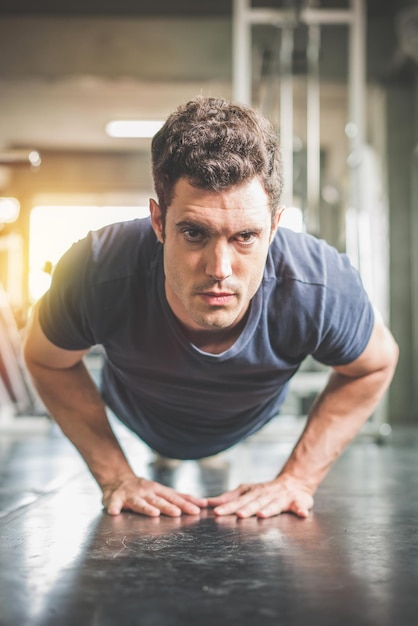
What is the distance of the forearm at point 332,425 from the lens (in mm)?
1679

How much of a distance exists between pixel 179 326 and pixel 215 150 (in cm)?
37

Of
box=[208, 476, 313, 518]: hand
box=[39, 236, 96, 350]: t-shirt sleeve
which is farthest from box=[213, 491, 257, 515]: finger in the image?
box=[39, 236, 96, 350]: t-shirt sleeve

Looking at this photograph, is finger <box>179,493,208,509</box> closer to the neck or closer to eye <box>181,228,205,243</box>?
the neck

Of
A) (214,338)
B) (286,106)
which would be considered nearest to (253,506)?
(214,338)

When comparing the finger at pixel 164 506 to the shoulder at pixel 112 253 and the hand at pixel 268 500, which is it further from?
the shoulder at pixel 112 253

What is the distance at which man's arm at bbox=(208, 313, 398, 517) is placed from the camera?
1.62 m

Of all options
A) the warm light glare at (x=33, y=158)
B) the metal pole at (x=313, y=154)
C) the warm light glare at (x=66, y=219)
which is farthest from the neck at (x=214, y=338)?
the warm light glare at (x=66, y=219)

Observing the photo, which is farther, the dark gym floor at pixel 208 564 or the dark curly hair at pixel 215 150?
the dark curly hair at pixel 215 150

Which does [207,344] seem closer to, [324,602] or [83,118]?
[324,602]

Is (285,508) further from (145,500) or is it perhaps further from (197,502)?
(145,500)

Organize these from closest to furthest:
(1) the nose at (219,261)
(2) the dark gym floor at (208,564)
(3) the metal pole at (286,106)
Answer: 1. (2) the dark gym floor at (208,564)
2. (1) the nose at (219,261)
3. (3) the metal pole at (286,106)

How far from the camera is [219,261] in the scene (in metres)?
1.27

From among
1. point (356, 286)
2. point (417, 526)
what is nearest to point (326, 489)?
point (417, 526)

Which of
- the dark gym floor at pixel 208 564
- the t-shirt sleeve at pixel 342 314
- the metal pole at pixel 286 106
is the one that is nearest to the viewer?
the dark gym floor at pixel 208 564
